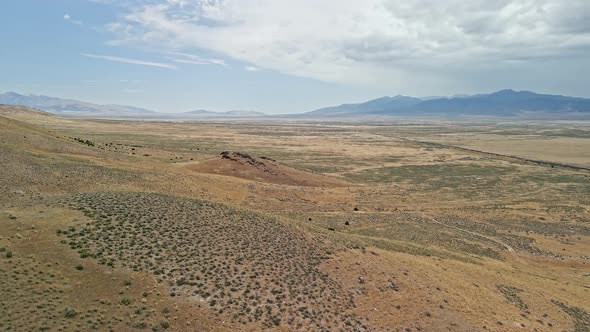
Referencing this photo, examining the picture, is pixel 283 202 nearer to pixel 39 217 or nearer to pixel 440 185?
pixel 39 217

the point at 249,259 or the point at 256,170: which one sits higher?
the point at 249,259

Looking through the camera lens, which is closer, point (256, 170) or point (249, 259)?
point (249, 259)

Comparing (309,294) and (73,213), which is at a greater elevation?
(73,213)

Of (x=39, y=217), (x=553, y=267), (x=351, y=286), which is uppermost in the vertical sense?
(x=39, y=217)

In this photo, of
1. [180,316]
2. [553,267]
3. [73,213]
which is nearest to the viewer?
[180,316]

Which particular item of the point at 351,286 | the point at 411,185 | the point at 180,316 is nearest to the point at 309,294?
the point at 351,286

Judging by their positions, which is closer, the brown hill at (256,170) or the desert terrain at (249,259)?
the desert terrain at (249,259)

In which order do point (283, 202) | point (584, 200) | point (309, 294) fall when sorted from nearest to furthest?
point (309, 294), point (283, 202), point (584, 200)

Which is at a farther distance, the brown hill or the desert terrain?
the brown hill
